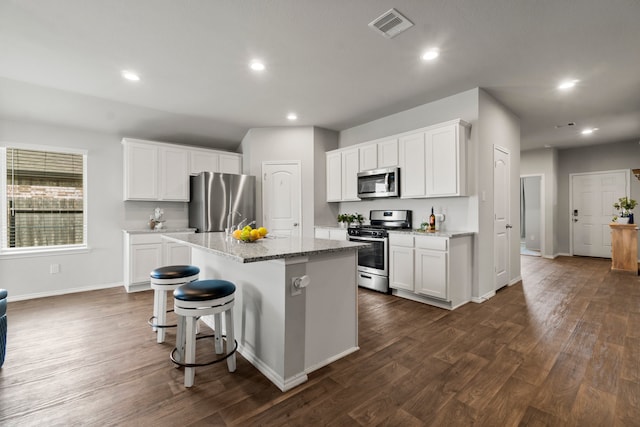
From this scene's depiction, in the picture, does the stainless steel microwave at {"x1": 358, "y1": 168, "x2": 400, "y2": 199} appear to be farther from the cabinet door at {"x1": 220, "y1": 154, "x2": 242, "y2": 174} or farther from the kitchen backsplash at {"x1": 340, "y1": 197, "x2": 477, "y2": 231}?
the cabinet door at {"x1": 220, "y1": 154, "x2": 242, "y2": 174}

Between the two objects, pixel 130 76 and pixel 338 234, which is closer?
pixel 130 76

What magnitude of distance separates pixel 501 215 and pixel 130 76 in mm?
5141

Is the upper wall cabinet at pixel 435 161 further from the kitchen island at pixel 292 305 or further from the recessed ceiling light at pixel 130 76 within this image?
the recessed ceiling light at pixel 130 76

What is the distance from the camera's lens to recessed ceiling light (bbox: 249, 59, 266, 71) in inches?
120

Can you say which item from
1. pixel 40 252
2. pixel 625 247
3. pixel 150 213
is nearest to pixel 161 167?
pixel 150 213

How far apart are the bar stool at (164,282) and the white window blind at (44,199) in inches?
115

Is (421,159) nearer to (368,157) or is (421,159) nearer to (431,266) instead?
(368,157)

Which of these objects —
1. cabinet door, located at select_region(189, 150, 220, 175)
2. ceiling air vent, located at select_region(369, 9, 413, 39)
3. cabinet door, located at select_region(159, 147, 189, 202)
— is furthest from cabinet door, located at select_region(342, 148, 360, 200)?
cabinet door, located at select_region(159, 147, 189, 202)

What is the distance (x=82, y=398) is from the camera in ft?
6.11

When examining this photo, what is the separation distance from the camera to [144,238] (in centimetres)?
439

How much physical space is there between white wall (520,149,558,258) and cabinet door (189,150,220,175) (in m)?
7.62

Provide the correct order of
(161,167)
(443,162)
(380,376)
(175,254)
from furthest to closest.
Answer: (161,167)
(175,254)
(443,162)
(380,376)

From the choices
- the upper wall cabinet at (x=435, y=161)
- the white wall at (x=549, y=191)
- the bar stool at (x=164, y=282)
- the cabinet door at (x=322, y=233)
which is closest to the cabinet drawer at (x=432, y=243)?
the upper wall cabinet at (x=435, y=161)

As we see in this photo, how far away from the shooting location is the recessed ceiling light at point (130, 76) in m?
3.22
